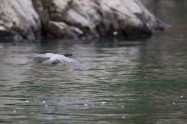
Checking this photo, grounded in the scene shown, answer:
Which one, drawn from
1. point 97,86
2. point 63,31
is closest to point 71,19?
point 63,31

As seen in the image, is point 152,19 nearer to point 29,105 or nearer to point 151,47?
point 151,47

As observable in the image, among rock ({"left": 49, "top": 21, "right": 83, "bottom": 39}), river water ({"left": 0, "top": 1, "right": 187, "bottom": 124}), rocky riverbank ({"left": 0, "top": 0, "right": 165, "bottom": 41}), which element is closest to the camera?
river water ({"left": 0, "top": 1, "right": 187, "bottom": 124})

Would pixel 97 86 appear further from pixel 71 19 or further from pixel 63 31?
pixel 71 19

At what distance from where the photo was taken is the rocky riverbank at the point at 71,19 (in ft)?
120

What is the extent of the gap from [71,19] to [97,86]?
1823 centimetres

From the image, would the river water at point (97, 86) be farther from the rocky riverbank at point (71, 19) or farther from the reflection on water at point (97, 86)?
the rocky riverbank at point (71, 19)

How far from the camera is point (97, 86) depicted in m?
21.1

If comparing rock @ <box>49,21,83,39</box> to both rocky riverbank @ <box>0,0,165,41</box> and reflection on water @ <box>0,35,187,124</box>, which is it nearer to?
rocky riverbank @ <box>0,0,165,41</box>

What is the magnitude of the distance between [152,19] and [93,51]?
13.3 metres

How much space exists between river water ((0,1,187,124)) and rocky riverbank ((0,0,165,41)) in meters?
2.72

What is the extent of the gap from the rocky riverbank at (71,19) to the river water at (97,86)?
8.92 ft

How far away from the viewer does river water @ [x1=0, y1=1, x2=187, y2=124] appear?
1622 centimetres

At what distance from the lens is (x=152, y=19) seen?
44562 millimetres

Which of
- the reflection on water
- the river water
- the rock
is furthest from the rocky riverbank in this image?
the reflection on water
